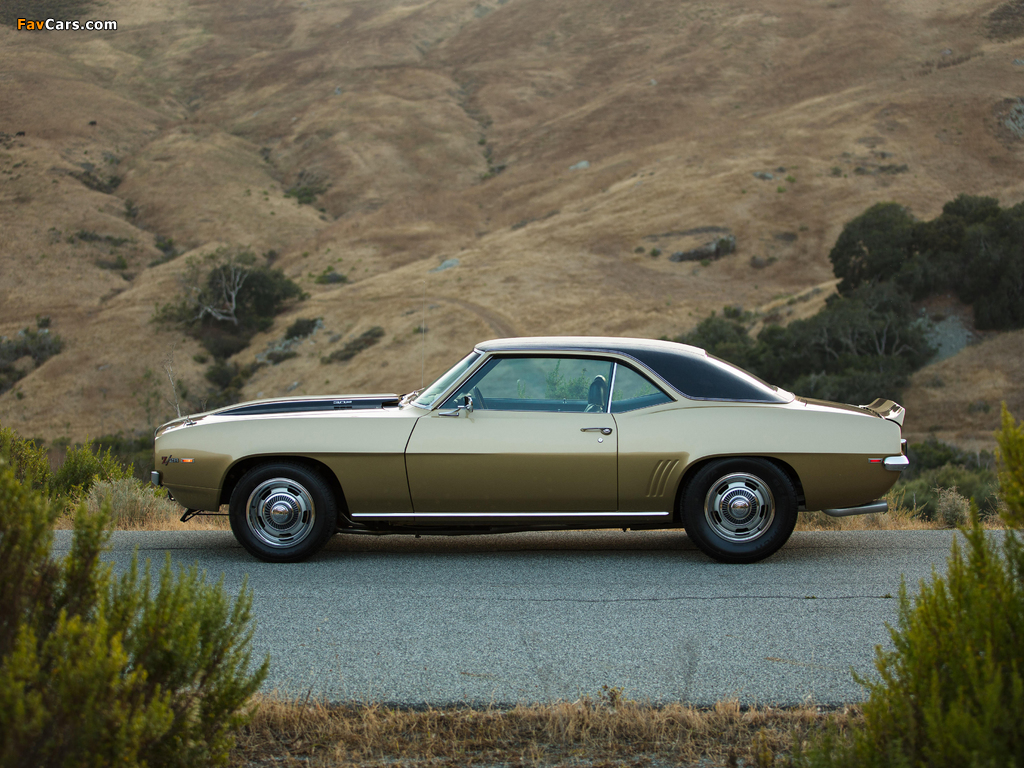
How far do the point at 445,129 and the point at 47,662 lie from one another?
95930mm

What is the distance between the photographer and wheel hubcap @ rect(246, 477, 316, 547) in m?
5.89

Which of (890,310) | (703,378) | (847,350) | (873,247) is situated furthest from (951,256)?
(703,378)

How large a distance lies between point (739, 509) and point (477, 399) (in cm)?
194

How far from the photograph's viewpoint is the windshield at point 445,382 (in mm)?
6090

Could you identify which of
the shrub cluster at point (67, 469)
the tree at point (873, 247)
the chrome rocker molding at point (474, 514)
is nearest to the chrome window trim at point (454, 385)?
the chrome rocker molding at point (474, 514)

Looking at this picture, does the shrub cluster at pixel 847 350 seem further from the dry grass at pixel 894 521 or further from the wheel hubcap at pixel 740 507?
the wheel hubcap at pixel 740 507

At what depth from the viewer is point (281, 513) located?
589 cm

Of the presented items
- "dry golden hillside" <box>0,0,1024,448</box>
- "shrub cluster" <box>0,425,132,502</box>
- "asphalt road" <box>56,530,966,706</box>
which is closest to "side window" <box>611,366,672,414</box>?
"asphalt road" <box>56,530,966,706</box>

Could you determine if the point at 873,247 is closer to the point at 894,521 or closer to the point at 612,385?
the point at 894,521

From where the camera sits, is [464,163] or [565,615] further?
[464,163]

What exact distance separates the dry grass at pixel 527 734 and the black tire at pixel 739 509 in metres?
2.27

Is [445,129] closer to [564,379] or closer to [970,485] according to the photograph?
[970,485]

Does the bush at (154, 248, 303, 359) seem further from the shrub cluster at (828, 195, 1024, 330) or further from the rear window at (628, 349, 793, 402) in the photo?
the rear window at (628, 349, 793, 402)

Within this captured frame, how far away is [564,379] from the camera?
6242 millimetres
